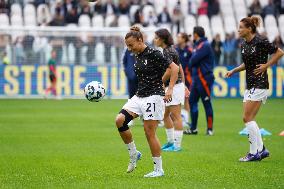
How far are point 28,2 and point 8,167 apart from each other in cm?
2600

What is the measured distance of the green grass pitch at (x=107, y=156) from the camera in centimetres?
1163

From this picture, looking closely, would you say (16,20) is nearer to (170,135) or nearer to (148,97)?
(170,135)

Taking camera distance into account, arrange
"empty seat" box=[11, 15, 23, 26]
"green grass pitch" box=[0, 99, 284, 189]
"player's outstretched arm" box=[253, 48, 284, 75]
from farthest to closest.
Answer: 1. "empty seat" box=[11, 15, 23, 26]
2. "player's outstretched arm" box=[253, 48, 284, 75]
3. "green grass pitch" box=[0, 99, 284, 189]

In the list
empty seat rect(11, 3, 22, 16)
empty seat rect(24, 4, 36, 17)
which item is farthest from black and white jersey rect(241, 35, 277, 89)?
empty seat rect(11, 3, 22, 16)

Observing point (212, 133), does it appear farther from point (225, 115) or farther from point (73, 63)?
point (73, 63)

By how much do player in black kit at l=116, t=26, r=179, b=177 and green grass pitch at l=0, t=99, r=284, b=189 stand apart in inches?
22.8

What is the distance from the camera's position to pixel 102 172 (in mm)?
12578

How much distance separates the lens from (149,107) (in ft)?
40.0

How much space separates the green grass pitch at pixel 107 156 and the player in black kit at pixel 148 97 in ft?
1.90

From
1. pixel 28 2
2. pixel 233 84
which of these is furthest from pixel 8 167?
pixel 28 2

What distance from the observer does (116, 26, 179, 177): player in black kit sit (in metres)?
12.1

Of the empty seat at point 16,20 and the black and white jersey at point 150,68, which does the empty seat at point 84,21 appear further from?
the black and white jersey at point 150,68

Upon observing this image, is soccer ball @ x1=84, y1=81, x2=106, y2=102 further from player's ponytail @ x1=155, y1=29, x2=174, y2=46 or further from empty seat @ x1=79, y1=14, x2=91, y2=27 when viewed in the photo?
empty seat @ x1=79, y1=14, x2=91, y2=27

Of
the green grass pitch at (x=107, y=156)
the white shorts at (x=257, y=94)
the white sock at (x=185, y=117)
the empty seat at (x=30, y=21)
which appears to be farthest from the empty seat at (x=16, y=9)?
the white shorts at (x=257, y=94)
